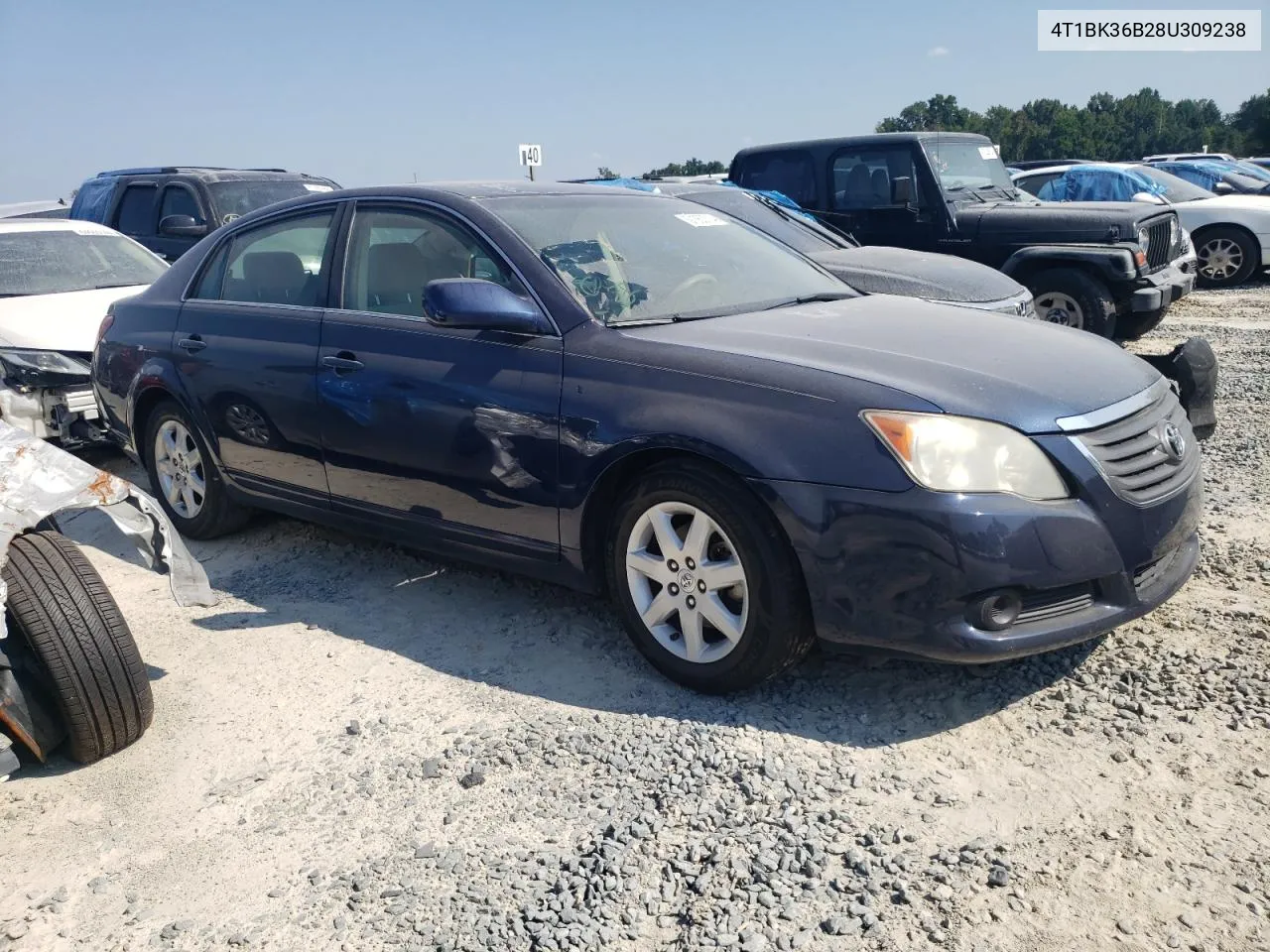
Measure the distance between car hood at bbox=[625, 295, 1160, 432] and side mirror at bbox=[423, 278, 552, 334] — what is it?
0.37 m

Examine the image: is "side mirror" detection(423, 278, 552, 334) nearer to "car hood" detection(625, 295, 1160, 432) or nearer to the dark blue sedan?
the dark blue sedan

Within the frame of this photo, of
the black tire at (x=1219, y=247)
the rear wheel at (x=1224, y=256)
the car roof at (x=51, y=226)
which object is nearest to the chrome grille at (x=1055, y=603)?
the car roof at (x=51, y=226)

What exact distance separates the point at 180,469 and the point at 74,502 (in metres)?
2.26

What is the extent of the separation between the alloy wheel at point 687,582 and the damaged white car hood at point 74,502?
1467mm

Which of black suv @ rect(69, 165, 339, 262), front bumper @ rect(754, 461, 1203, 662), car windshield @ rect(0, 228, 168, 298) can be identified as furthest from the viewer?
black suv @ rect(69, 165, 339, 262)

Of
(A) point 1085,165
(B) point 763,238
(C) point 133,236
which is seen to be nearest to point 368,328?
(B) point 763,238

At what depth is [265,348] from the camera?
4711mm

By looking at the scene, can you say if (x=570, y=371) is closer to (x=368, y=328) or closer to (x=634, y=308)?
(x=634, y=308)

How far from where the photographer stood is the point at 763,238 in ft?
15.7

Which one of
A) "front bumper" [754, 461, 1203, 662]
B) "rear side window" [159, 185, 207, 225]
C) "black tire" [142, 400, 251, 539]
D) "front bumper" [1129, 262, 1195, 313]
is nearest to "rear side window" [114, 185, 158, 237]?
"rear side window" [159, 185, 207, 225]

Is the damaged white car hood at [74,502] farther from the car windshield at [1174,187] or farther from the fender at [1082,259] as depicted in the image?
the car windshield at [1174,187]

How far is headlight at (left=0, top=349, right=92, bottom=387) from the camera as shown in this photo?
6.75m

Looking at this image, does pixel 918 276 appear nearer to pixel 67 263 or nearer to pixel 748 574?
pixel 748 574

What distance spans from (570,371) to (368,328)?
1.09 m
